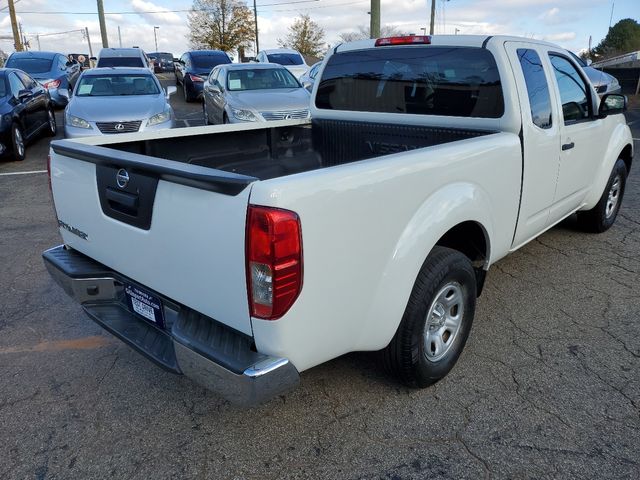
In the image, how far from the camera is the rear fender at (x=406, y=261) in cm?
236

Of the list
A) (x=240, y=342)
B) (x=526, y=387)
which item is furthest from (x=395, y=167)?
(x=526, y=387)

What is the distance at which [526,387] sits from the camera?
2.91 m

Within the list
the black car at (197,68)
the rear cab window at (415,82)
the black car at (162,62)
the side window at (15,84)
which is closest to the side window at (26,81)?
the side window at (15,84)

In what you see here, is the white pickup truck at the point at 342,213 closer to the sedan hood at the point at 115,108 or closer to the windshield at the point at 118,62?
the sedan hood at the point at 115,108

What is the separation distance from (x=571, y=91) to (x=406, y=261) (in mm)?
2528

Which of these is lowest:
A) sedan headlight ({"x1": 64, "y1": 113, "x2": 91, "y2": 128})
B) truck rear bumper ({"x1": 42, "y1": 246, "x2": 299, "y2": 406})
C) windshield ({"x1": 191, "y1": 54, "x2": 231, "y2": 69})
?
truck rear bumper ({"x1": 42, "y1": 246, "x2": 299, "y2": 406})

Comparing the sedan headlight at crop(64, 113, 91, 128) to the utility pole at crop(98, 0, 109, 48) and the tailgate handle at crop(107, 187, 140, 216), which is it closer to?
the tailgate handle at crop(107, 187, 140, 216)

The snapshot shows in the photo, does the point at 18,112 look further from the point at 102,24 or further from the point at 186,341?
the point at 102,24

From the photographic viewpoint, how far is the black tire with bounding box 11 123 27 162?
30.4ft

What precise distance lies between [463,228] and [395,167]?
923mm

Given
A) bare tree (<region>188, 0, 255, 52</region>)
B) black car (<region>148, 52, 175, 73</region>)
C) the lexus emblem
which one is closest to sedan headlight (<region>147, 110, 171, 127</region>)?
the lexus emblem

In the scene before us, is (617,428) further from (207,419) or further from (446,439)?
(207,419)

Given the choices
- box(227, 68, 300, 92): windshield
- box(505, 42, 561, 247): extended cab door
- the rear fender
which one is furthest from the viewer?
box(227, 68, 300, 92): windshield

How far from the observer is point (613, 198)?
5301 mm
